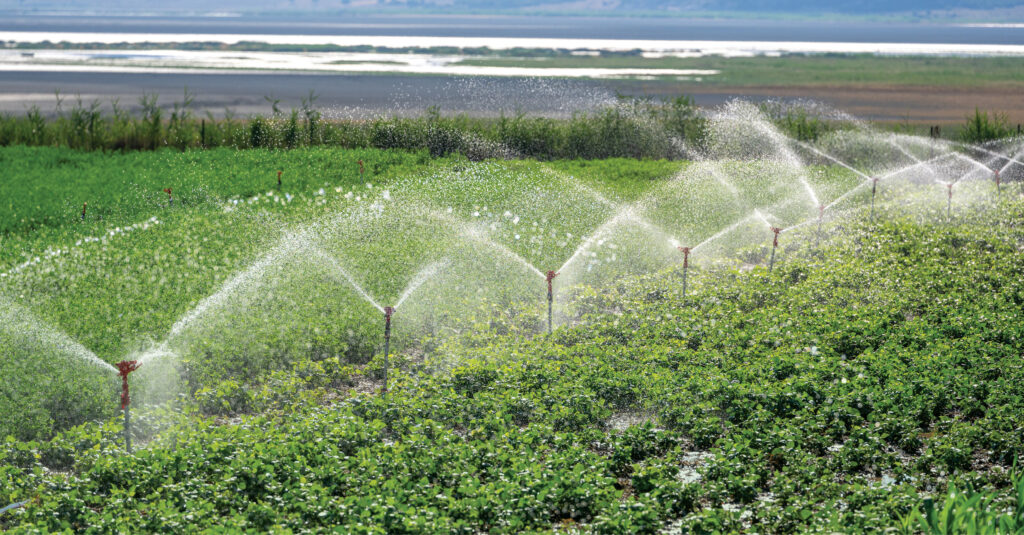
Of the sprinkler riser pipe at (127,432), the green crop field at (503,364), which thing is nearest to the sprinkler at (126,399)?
the sprinkler riser pipe at (127,432)

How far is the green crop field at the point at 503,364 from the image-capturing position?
24.6 ft

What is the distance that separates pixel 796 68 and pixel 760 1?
464 ft

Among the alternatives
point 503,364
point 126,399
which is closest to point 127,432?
point 126,399

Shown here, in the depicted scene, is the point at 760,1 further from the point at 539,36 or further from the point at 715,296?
the point at 715,296

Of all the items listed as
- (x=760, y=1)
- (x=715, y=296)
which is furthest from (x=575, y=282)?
Result: (x=760, y=1)

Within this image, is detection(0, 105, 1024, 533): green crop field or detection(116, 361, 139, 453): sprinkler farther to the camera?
detection(116, 361, 139, 453): sprinkler

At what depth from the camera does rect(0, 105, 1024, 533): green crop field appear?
7.51m

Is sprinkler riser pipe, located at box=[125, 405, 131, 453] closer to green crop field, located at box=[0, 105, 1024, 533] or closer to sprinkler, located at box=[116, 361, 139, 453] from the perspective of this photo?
sprinkler, located at box=[116, 361, 139, 453]

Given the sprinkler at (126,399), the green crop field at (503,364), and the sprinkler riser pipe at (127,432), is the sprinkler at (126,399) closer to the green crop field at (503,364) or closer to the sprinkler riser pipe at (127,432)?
the sprinkler riser pipe at (127,432)

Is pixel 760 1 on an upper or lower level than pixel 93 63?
upper

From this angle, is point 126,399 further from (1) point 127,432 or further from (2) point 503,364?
(2) point 503,364

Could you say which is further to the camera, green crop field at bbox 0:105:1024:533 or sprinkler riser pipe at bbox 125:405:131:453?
sprinkler riser pipe at bbox 125:405:131:453

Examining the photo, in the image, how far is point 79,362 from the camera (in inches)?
398

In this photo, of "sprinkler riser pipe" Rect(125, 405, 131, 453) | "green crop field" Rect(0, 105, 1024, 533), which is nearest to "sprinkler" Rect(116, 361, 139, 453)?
"sprinkler riser pipe" Rect(125, 405, 131, 453)
